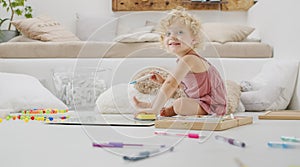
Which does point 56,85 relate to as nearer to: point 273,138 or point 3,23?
point 3,23

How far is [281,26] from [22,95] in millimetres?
1399

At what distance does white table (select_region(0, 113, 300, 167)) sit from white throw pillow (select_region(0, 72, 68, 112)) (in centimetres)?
100

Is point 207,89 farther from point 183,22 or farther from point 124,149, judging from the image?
point 124,149

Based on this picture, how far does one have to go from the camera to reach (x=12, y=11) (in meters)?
3.58

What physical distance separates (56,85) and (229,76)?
0.98 m

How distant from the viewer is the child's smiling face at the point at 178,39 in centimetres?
138

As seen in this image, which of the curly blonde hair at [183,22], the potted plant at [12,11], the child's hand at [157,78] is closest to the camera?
the curly blonde hair at [183,22]

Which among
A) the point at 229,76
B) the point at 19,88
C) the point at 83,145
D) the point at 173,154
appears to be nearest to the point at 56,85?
the point at 19,88

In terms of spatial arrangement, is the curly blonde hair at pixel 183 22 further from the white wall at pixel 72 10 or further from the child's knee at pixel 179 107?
the white wall at pixel 72 10

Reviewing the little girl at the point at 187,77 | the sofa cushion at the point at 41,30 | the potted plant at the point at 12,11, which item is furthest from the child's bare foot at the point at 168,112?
the potted plant at the point at 12,11

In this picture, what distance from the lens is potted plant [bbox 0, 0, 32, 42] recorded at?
3.45 m

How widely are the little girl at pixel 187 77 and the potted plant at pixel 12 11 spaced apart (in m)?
2.23

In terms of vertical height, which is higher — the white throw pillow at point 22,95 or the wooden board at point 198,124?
the wooden board at point 198,124

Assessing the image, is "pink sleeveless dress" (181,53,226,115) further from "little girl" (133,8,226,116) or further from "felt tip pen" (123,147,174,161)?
"felt tip pen" (123,147,174,161)
